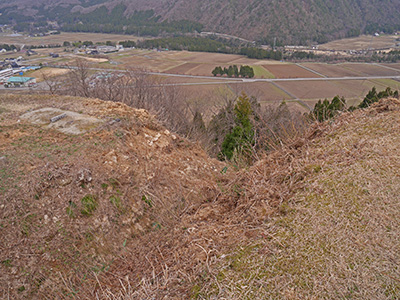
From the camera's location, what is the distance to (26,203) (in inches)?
216

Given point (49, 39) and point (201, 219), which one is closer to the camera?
point (201, 219)

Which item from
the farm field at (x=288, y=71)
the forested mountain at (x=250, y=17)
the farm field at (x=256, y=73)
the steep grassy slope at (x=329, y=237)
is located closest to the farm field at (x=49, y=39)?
the forested mountain at (x=250, y=17)

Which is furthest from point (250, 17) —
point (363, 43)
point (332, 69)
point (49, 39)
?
point (49, 39)

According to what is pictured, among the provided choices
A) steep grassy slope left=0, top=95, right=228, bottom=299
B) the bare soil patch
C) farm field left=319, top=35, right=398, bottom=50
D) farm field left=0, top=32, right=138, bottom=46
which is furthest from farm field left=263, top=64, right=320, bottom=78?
farm field left=0, top=32, right=138, bottom=46

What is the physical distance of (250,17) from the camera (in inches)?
3900

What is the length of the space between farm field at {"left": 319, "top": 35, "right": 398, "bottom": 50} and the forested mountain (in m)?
5.08

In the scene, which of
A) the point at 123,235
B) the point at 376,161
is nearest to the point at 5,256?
the point at 123,235

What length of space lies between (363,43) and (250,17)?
41538 millimetres

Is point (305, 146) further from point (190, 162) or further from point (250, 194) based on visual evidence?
point (190, 162)

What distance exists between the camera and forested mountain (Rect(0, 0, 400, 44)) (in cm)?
9231

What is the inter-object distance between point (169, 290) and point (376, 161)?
4107 mm

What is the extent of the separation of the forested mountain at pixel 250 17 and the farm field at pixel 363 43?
5.08 metres

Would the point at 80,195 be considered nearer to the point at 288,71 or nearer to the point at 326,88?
the point at 326,88

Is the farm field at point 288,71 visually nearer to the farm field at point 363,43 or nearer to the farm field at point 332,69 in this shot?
the farm field at point 332,69
